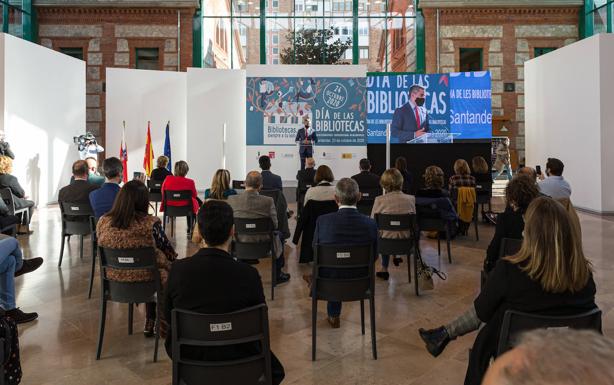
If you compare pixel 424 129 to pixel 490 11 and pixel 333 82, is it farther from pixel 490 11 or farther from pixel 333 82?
pixel 490 11

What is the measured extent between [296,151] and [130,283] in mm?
10375

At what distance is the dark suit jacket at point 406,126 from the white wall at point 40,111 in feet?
28.2

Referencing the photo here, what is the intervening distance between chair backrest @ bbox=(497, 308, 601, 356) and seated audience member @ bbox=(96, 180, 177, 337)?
2278mm

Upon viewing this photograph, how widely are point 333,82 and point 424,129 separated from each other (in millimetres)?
2819

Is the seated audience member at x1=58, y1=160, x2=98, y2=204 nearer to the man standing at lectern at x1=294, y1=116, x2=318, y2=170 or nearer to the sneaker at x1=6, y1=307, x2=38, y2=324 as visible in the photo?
the sneaker at x1=6, y1=307, x2=38, y2=324

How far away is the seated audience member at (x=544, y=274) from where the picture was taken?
2.21 meters

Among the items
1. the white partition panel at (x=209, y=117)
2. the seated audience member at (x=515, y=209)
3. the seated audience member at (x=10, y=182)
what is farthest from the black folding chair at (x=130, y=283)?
the white partition panel at (x=209, y=117)

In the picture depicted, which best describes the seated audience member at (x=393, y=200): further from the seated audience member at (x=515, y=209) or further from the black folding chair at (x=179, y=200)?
the black folding chair at (x=179, y=200)

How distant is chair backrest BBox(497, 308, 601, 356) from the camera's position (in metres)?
2.16

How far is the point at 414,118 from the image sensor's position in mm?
13109

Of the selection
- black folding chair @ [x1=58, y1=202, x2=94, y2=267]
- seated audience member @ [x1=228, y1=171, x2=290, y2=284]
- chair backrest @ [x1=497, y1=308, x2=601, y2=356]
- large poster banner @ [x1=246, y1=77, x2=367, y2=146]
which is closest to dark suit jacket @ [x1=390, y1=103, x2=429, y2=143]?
large poster banner @ [x1=246, y1=77, x2=367, y2=146]

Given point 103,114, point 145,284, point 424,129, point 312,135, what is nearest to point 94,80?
point 103,114

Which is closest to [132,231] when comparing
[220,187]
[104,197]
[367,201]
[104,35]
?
[104,197]

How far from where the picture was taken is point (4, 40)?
1070 centimetres
